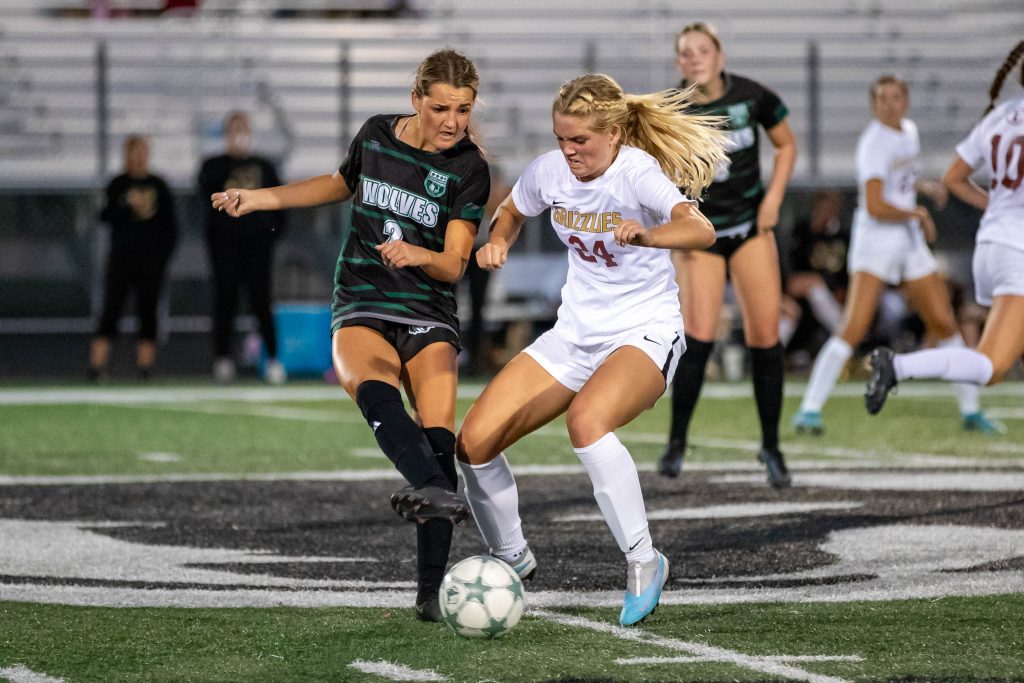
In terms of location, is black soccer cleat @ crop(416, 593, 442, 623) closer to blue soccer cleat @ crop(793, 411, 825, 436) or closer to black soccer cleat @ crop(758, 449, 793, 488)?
black soccer cleat @ crop(758, 449, 793, 488)

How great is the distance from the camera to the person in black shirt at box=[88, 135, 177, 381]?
15531mm

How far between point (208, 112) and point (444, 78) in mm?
16560

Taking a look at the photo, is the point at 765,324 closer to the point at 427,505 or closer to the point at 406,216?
the point at 406,216

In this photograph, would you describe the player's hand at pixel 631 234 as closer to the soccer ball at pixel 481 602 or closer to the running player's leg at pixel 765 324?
the soccer ball at pixel 481 602

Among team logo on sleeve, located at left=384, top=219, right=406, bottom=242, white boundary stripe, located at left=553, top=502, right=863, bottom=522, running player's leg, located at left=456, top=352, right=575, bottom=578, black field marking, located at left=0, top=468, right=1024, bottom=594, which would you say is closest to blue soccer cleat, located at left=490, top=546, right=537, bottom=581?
running player's leg, located at left=456, top=352, right=575, bottom=578

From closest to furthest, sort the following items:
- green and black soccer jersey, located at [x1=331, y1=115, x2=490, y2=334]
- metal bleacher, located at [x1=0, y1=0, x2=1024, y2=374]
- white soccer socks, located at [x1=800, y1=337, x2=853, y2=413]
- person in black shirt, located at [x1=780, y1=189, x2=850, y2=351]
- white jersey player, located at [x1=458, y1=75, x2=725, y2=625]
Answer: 1. white jersey player, located at [x1=458, y1=75, x2=725, y2=625]
2. green and black soccer jersey, located at [x1=331, y1=115, x2=490, y2=334]
3. white soccer socks, located at [x1=800, y1=337, x2=853, y2=413]
4. person in black shirt, located at [x1=780, y1=189, x2=850, y2=351]
5. metal bleacher, located at [x1=0, y1=0, x2=1024, y2=374]

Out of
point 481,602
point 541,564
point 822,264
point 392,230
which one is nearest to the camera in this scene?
point 481,602

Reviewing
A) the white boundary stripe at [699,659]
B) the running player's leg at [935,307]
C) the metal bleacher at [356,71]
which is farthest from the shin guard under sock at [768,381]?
the metal bleacher at [356,71]

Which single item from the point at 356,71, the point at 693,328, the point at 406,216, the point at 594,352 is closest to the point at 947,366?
the point at 693,328

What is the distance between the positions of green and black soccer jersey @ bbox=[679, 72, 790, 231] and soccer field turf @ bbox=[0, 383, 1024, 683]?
4.47 feet

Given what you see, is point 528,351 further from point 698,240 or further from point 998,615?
point 998,615

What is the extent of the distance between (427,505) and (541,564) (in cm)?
120

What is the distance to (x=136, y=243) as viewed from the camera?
51.5 ft

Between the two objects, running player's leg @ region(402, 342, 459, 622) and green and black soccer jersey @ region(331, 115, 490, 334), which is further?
green and black soccer jersey @ region(331, 115, 490, 334)
